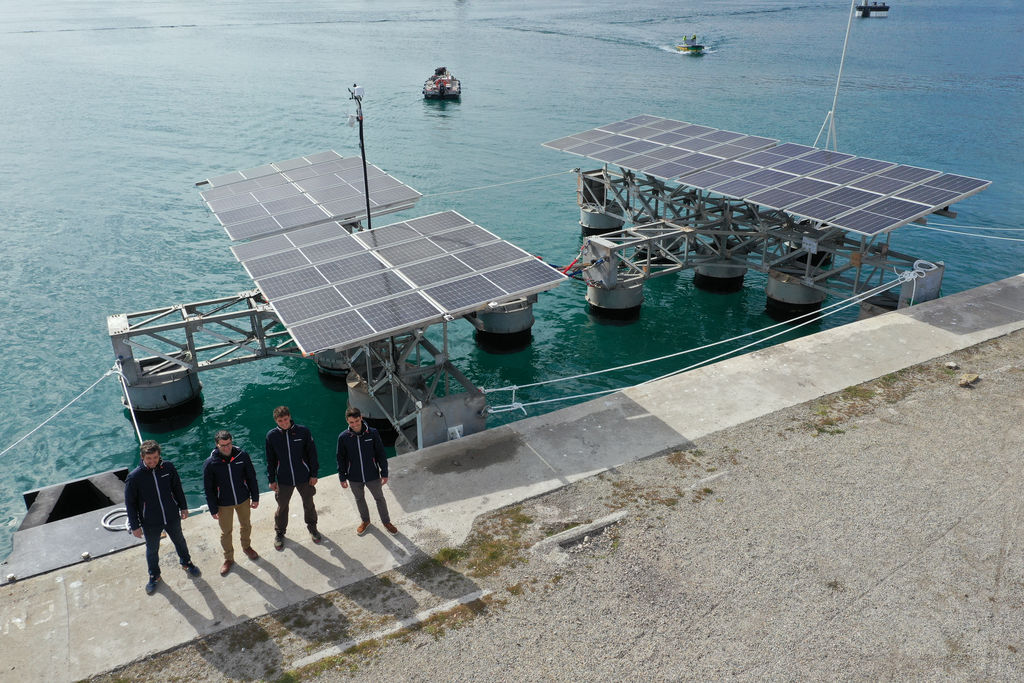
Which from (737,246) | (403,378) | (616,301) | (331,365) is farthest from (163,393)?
(737,246)

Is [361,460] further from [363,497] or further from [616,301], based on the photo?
[616,301]

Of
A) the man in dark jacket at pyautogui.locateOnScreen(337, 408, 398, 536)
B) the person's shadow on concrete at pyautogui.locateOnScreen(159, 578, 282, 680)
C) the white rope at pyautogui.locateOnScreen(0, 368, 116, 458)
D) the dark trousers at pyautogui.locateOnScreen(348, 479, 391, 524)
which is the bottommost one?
the white rope at pyautogui.locateOnScreen(0, 368, 116, 458)

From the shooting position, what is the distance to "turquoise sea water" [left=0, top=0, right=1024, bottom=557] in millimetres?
22125

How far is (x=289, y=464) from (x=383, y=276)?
6216mm

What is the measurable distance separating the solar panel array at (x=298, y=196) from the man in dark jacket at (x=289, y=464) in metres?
11.2

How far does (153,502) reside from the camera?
992cm

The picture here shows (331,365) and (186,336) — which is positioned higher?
(186,336)

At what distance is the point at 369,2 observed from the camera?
132750mm

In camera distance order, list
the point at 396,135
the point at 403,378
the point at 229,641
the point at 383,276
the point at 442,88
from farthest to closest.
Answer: the point at 442,88 < the point at 396,135 < the point at 403,378 < the point at 383,276 < the point at 229,641

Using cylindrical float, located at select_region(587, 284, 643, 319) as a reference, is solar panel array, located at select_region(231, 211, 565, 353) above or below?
above

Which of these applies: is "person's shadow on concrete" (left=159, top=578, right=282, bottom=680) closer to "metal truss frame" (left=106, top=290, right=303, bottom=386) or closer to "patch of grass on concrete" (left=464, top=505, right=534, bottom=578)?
"patch of grass on concrete" (left=464, top=505, right=534, bottom=578)

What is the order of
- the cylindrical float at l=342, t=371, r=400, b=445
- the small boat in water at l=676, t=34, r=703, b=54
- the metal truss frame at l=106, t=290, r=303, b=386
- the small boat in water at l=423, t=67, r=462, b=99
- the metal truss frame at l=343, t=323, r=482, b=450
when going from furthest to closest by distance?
the small boat in water at l=676, t=34, r=703, b=54 < the small boat in water at l=423, t=67, r=462, b=99 < the metal truss frame at l=106, t=290, r=303, b=386 < the cylindrical float at l=342, t=371, r=400, b=445 < the metal truss frame at l=343, t=323, r=482, b=450

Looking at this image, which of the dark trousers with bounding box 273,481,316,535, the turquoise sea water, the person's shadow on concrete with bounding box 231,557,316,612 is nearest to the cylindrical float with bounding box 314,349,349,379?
the turquoise sea water

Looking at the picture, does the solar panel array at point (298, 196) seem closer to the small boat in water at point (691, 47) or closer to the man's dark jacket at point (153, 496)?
the man's dark jacket at point (153, 496)
